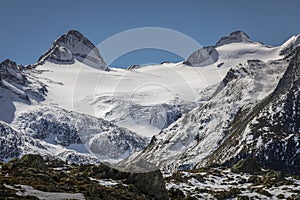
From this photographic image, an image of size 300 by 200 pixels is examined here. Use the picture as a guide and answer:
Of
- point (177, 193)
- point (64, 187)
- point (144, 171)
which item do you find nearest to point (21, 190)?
point (64, 187)

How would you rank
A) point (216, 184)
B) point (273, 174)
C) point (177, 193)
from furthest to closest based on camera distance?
point (273, 174)
point (216, 184)
point (177, 193)

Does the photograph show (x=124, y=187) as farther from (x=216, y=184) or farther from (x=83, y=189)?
(x=216, y=184)

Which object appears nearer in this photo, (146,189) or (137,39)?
(137,39)

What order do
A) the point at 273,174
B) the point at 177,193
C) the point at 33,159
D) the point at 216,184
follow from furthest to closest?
1. the point at 273,174
2. the point at 216,184
3. the point at 177,193
4. the point at 33,159

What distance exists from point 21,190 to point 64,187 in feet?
26.1

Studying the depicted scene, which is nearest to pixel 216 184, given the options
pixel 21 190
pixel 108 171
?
pixel 108 171

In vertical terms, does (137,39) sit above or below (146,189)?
above

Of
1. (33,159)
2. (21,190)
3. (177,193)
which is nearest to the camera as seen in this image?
(21,190)

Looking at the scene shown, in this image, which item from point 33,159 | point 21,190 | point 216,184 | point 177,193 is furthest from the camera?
point 216,184

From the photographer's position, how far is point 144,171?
254 ft

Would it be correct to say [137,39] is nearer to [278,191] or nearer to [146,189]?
[146,189]

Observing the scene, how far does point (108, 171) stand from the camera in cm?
8275

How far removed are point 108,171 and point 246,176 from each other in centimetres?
5188

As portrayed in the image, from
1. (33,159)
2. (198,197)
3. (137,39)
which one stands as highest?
(137,39)
